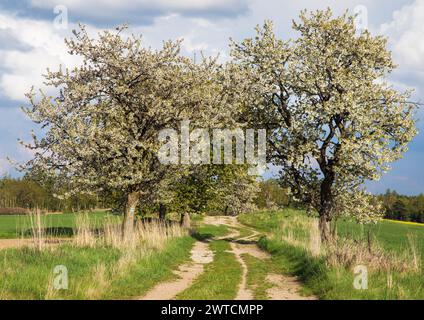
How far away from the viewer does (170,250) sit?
2525 centimetres

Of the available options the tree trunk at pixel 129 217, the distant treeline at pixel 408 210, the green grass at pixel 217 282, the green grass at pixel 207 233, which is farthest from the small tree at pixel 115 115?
the distant treeline at pixel 408 210

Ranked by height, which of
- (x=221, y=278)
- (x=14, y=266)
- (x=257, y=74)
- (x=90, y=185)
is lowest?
(x=221, y=278)

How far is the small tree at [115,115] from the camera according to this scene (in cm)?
2475

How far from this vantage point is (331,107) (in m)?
26.2

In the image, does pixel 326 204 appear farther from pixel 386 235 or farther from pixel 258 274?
pixel 386 235

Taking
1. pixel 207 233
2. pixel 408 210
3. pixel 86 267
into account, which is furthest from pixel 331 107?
pixel 408 210

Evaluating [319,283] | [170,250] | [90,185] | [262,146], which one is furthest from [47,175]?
[319,283]

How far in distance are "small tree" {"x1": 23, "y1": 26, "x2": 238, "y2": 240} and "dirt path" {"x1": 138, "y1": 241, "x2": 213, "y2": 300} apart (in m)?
4.61

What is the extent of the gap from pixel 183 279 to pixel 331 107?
13.3 meters

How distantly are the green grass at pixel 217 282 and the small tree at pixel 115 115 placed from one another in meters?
A: 6.04

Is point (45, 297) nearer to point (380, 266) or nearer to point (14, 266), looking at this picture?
point (14, 266)

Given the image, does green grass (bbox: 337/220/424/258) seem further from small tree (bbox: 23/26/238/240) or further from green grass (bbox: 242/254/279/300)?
small tree (bbox: 23/26/238/240)
